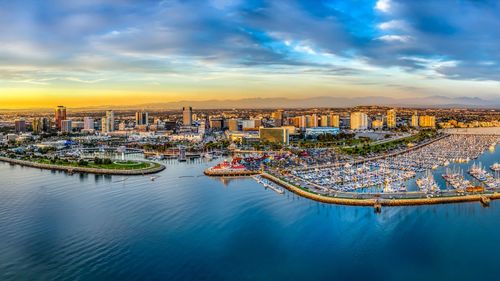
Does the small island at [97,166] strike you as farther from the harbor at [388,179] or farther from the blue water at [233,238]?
the blue water at [233,238]

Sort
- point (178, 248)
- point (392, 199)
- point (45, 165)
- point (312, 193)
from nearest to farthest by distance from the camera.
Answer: point (178, 248) → point (392, 199) → point (312, 193) → point (45, 165)

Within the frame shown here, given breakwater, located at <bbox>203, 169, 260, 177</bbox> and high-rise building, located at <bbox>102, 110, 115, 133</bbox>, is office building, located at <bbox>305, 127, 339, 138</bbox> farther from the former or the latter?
high-rise building, located at <bbox>102, 110, 115, 133</bbox>

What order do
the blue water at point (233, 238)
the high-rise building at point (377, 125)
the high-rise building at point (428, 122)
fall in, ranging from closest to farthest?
the blue water at point (233, 238), the high-rise building at point (377, 125), the high-rise building at point (428, 122)

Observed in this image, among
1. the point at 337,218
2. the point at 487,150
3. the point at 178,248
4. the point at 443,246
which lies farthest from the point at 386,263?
the point at 487,150

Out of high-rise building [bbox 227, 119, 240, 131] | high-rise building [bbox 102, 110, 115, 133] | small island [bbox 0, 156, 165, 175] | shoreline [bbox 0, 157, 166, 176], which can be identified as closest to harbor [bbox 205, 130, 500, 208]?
shoreline [bbox 0, 157, 166, 176]

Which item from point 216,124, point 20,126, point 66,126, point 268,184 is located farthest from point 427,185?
point 20,126

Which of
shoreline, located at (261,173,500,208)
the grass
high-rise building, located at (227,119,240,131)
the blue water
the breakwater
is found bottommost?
the blue water

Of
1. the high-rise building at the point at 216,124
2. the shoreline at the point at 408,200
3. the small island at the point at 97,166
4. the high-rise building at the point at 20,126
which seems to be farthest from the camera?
the high-rise building at the point at 216,124

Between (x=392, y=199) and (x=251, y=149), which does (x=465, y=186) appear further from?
(x=251, y=149)

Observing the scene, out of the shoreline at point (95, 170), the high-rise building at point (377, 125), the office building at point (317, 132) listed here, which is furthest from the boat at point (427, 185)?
the high-rise building at point (377, 125)
